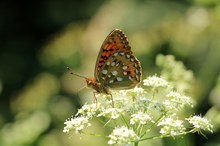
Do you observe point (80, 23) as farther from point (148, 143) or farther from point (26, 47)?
point (148, 143)

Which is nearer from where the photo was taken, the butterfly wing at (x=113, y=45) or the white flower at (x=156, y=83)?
the white flower at (x=156, y=83)

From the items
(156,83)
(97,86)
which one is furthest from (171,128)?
(97,86)

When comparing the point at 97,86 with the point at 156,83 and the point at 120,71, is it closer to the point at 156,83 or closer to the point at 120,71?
the point at 120,71

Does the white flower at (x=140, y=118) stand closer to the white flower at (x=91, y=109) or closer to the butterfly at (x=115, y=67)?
the white flower at (x=91, y=109)

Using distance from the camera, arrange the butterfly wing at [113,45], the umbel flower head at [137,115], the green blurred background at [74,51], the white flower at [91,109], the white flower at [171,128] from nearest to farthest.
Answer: the umbel flower head at [137,115], the white flower at [171,128], the white flower at [91,109], the butterfly wing at [113,45], the green blurred background at [74,51]

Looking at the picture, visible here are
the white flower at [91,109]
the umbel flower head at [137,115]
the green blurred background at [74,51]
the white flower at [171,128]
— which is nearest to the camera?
the umbel flower head at [137,115]

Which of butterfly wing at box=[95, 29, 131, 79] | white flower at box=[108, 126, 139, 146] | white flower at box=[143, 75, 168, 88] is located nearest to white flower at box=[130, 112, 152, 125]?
white flower at box=[108, 126, 139, 146]

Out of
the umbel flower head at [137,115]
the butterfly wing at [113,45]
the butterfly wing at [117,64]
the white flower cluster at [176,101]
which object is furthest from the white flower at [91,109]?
the butterfly wing at [113,45]
